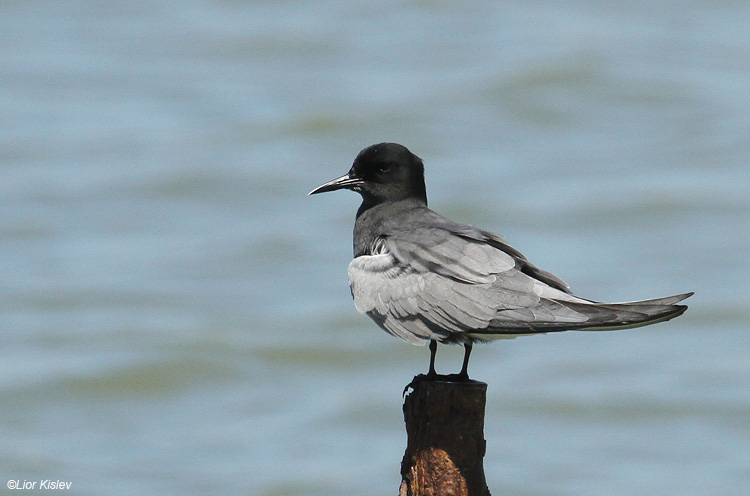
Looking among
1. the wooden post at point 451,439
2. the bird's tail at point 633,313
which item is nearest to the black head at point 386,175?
the wooden post at point 451,439

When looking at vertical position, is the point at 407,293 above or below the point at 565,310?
above

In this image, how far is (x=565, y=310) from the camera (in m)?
6.52

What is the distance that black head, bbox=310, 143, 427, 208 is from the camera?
8.55 meters

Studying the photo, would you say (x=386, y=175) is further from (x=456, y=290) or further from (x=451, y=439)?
(x=451, y=439)

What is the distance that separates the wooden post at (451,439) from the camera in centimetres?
652

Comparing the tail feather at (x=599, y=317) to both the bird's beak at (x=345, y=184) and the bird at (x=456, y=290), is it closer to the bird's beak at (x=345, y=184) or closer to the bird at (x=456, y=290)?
the bird at (x=456, y=290)

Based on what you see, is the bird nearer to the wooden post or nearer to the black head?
the black head

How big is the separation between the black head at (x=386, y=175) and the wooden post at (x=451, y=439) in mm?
2380

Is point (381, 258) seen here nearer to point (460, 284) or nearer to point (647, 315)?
point (460, 284)

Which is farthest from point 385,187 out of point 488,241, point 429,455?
point 429,455

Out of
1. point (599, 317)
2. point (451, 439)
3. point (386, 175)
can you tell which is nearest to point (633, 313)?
point (599, 317)

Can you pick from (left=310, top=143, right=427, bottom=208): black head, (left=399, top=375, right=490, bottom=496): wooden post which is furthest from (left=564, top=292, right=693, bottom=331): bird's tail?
(left=310, top=143, right=427, bottom=208): black head

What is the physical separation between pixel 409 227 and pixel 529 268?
113 centimetres

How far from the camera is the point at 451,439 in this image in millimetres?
6520
